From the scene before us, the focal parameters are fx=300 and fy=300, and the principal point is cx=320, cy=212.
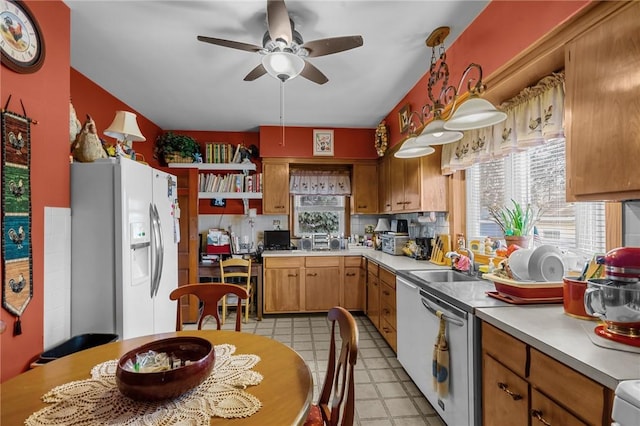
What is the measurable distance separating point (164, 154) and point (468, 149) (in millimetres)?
3864

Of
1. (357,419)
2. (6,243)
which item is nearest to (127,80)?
(6,243)

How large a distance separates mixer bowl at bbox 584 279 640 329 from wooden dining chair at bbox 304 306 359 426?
2.92 feet

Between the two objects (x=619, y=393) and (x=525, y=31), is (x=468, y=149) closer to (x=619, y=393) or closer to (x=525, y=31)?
(x=525, y=31)

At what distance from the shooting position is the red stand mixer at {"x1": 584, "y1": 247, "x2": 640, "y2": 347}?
3.32 feet

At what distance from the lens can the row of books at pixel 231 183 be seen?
434 cm

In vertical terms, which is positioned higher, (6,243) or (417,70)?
(417,70)

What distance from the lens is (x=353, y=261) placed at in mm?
4051

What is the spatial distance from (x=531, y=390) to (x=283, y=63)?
212 cm

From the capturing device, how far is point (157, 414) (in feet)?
2.81

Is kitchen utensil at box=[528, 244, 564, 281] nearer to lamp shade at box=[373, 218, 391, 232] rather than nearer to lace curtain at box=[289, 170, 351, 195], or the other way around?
lamp shade at box=[373, 218, 391, 232]

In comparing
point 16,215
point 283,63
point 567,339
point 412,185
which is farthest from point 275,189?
point 567,339

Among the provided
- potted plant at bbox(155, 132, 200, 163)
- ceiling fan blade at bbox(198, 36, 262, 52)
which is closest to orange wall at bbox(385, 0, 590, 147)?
ceiling fan blade at bbox(198, 36, 262, 52)

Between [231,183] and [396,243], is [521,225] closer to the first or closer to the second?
[396,243]

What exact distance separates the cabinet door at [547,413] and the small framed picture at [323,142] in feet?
12.1
